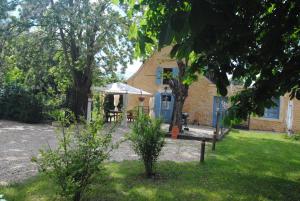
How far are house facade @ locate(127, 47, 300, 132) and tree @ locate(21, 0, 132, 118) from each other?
591 cm

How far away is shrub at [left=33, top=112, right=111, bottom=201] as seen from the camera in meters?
5.00

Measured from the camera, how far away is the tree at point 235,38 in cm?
221

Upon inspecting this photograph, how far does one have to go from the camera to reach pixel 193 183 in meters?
7.14

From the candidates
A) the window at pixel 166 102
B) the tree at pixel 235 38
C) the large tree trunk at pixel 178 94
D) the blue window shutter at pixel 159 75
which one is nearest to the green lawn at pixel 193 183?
the tree at pixel 235 38

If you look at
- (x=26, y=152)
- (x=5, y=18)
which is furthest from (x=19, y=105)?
(x=26, y=152)

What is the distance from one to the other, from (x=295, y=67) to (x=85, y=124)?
10.8 ft

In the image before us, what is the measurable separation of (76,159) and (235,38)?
2.88 metres

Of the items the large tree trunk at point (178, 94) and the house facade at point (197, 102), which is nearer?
the large tree trunk at point (178, 94)

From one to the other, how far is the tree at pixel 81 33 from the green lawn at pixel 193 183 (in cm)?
1013

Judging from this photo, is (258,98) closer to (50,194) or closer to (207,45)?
(207,45)

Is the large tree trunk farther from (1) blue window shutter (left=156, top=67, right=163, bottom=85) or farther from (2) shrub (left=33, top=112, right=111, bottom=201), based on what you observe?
(2) shrub (left=33, top=112, right=111, bottom=201)

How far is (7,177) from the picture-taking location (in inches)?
285

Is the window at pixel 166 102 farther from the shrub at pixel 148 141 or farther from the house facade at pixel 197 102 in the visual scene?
the shrub at pixel 148 141

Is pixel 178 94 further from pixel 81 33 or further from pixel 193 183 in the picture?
pixel 193 183
